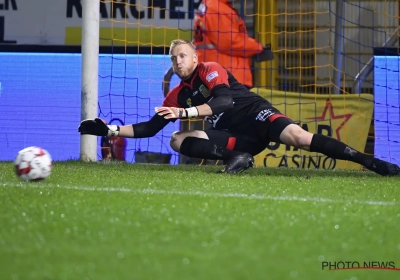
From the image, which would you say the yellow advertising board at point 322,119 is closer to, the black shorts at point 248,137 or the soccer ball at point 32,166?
the black shorts at point 248,137

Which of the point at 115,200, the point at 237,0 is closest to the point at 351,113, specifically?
the point at 237,0

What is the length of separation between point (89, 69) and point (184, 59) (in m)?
1.31

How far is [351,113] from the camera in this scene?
24.9ft

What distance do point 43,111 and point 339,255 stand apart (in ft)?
18.5

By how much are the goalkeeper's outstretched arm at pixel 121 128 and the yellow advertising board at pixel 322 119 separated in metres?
1.85

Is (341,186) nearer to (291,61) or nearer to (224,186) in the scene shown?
(224,186)

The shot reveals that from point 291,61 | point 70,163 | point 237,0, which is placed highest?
point 237,0

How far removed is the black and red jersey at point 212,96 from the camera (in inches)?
219

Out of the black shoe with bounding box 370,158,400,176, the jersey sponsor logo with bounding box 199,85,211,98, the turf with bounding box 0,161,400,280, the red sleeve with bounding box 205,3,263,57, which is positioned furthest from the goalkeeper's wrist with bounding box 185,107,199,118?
the red sleeve with bounding box 205,3,263,57

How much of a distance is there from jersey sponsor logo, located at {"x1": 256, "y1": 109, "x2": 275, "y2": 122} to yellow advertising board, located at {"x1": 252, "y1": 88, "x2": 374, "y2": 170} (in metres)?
1.87

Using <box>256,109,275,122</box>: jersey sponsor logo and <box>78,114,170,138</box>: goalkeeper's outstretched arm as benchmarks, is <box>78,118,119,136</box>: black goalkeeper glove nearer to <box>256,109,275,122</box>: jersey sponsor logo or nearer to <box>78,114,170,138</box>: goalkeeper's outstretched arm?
<box>78,114,170,138</box>: goalkeeper's outstretched arm

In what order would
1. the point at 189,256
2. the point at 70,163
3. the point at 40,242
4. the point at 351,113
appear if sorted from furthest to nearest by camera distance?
the point at 351,113 → the point at 70,163 → the point at 40,242 → the point at 189,256

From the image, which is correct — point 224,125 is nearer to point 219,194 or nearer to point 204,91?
point 204,91

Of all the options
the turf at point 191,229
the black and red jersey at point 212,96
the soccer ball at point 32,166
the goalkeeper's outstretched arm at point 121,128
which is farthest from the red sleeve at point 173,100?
the soccer ball at point 32,166
